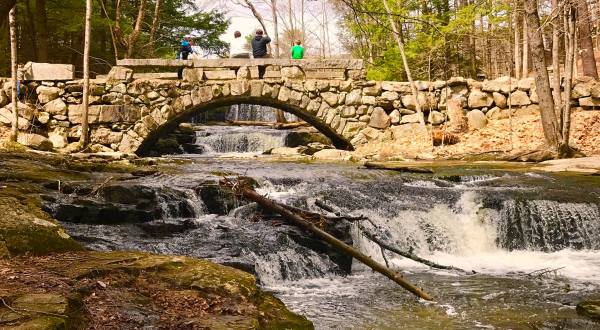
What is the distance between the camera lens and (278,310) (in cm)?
332

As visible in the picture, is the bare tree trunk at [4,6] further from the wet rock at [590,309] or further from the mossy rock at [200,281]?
the wet rock at [590,309]

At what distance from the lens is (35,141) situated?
12.8m

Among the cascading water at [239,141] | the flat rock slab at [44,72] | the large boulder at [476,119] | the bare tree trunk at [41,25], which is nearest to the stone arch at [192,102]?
the flat rock slab at [44,72]

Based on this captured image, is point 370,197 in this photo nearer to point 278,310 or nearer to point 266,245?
point 266,245

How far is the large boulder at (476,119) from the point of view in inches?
589

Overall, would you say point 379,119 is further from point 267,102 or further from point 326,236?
point 326,236

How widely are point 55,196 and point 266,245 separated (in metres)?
2.72

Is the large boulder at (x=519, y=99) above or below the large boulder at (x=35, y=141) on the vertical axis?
above

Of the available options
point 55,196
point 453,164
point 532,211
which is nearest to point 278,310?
point 55,196

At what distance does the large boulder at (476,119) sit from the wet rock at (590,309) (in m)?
10.9

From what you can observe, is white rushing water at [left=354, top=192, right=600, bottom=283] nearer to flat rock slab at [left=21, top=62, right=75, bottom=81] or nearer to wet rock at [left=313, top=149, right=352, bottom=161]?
wet rock at [left=313, top=149, right=352, bottom=161]

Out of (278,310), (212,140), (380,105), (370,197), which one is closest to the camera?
(278,310)

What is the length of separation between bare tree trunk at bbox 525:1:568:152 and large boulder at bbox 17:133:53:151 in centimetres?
1164

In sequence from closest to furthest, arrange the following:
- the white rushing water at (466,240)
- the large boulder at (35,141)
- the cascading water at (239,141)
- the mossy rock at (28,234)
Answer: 1. the mossy rock at (28,234)
2. the white rushing water at (466,240)
3. the large boulder at (35,141)
4. the cascading water at (239,141)
